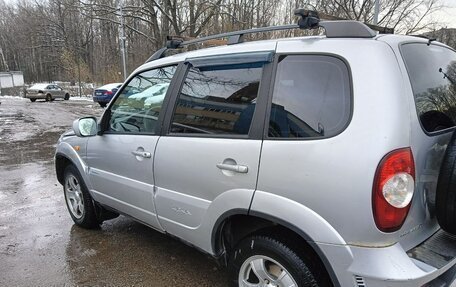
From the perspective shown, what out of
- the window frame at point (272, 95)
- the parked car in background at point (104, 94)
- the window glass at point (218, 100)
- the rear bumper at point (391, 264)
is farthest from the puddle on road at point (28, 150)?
the parked car in background at point (104, 94)

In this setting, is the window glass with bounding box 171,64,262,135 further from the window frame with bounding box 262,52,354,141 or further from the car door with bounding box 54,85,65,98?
the car door with bounding box 54,85,65,98

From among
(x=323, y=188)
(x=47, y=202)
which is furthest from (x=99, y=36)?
(x=323, y=188)

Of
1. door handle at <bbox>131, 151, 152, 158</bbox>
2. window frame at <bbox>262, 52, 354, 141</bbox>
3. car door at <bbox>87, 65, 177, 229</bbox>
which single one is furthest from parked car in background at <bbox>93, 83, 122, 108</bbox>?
window frame at <bbox>262, 52, 354, 141</bbox>

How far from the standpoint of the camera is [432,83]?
2.25m

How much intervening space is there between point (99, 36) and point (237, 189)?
231 feet

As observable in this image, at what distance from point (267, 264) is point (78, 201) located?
2.83 meters

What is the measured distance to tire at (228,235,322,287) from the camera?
2.11m

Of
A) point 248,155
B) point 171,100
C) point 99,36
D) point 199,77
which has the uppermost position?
point 99,36

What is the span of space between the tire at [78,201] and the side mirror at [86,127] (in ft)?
1.90

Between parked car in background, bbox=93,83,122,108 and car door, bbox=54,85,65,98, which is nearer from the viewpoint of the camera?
parked car in background, bbox=93,83,122,108

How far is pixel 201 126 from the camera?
271cm

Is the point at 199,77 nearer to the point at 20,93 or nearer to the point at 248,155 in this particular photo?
the point at 248,155

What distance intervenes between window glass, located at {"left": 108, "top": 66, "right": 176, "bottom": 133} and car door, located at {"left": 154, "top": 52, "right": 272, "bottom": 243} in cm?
25

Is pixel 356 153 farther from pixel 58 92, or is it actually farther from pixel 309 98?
pixel 58 92
